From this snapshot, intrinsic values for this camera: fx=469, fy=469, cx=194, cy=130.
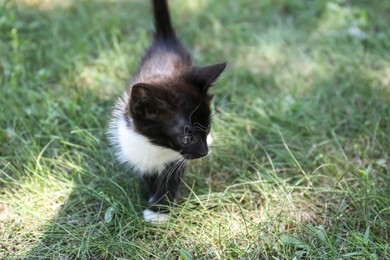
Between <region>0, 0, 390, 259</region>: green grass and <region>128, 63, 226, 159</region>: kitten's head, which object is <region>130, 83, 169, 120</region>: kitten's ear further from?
<region>0, 0, 390, 259</region>: green grass

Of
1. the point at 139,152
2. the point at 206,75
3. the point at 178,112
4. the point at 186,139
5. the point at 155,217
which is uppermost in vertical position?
the point at 206,75

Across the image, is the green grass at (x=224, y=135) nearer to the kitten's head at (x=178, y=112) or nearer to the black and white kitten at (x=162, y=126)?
the black and white kitten at (x=162, y=126)

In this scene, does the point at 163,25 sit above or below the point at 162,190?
above

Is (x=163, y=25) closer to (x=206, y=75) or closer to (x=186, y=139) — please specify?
(x=206, y=75)

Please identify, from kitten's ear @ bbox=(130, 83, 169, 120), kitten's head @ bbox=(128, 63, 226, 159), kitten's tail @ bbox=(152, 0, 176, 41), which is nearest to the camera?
kitten's ear @ bbox=(130, 83, 169, 120)

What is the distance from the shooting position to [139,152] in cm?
270

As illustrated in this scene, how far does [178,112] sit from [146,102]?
0.59 ft

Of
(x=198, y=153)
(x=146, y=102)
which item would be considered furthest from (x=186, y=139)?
(x=146, y=102)

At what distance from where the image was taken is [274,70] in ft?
13.4

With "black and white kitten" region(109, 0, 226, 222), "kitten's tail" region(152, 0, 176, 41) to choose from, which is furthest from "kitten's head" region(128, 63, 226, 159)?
"kitten's tail" region(152, 0, 176, 41)

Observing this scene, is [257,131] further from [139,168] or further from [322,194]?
[139,168]

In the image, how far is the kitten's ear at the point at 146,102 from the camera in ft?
7.64

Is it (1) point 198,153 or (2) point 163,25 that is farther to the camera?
(2) point 163,25

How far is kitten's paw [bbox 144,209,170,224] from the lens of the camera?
273 cm
